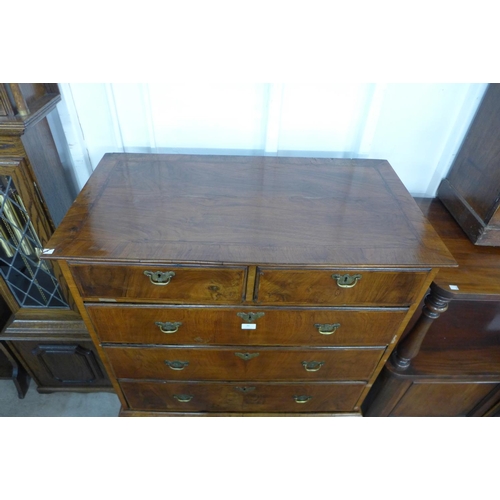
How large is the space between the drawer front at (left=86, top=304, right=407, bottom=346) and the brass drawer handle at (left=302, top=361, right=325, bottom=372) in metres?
0.11

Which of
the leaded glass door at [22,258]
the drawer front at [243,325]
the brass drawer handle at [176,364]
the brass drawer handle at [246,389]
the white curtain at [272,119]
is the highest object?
the white curtain at [272,119]

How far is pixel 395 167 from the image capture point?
1434mm

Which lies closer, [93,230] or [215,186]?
[93,230]

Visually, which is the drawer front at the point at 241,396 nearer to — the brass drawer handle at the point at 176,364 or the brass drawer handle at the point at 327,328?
the brass drawer handle at the point at 176,364

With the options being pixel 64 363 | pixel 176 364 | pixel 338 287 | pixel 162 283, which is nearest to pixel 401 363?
pixel 338 287

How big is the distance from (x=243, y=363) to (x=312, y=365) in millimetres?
244

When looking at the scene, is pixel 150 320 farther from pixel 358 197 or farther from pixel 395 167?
pixel 395 167

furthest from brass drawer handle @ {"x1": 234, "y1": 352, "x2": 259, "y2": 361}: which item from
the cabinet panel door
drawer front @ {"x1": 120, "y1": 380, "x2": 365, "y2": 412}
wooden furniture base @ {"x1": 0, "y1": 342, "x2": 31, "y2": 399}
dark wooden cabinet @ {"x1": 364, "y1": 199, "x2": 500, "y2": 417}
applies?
wooden furniture base @ {"x1": 0, "y1": 342, "x2": 31, "y2": 399}

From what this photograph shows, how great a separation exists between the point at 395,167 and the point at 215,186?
78 centimetres

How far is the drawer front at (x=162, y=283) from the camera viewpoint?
3.03 feet

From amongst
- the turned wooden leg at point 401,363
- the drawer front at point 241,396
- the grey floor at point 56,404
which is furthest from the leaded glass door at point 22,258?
the turned wooden leg at point 401,363

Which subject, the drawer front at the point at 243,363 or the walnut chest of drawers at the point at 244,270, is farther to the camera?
the drawer front at the point at 243,363

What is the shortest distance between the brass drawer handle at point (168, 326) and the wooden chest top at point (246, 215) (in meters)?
0.27
